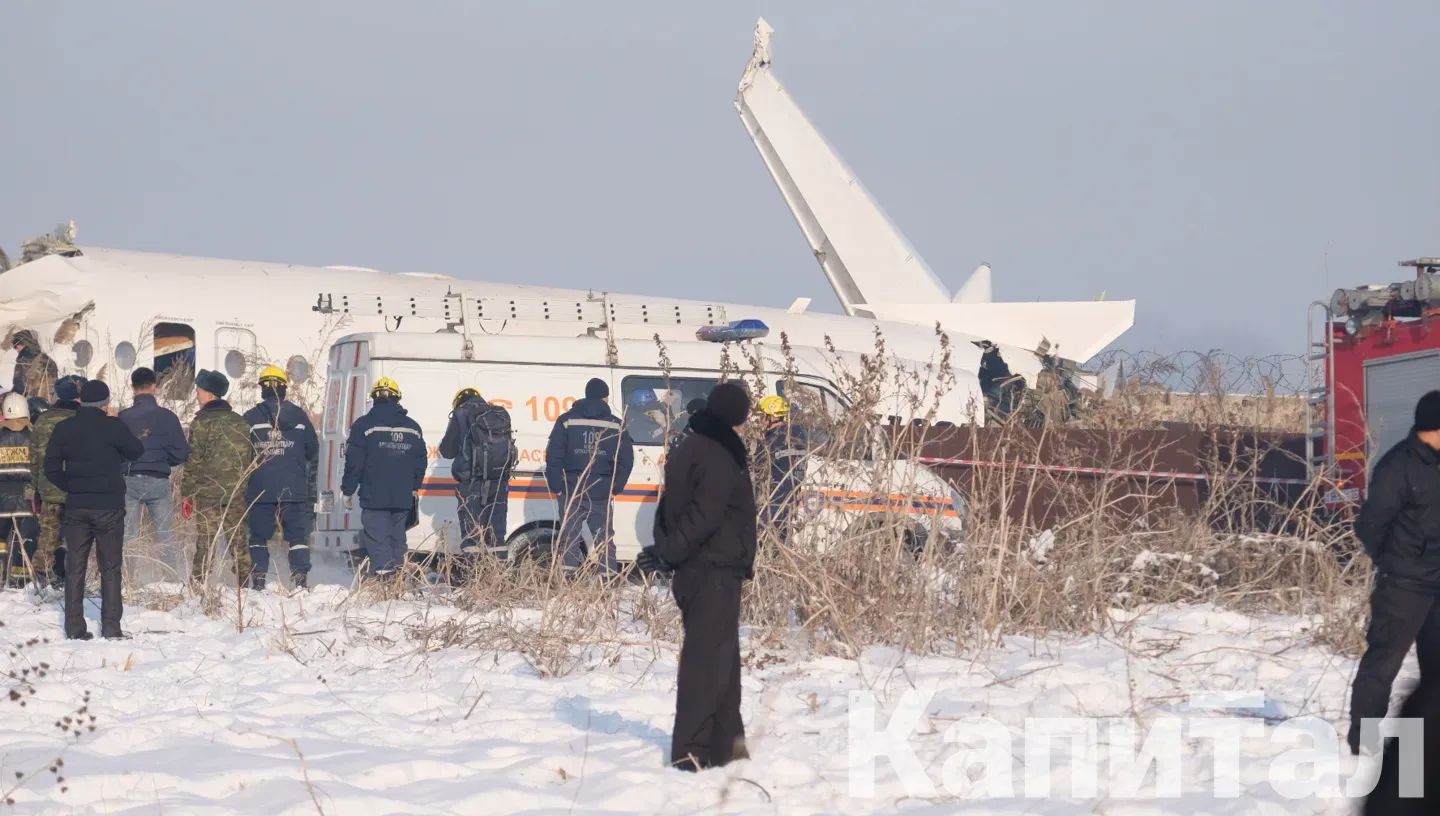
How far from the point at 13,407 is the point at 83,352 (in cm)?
711

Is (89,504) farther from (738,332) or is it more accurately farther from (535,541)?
(738,332)

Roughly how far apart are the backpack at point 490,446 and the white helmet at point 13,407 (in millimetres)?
3830

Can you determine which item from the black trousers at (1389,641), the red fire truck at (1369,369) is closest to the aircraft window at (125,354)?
the red fire truck at (1369,369)

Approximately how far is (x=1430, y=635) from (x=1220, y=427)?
8.53m

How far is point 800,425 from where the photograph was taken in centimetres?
1002

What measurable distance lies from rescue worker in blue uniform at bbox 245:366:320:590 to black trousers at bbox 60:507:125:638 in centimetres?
227

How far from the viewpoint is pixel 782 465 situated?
32.8ft

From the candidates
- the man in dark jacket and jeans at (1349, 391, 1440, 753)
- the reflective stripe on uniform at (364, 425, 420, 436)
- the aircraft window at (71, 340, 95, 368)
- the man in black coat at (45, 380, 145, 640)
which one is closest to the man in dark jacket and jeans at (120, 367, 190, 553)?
the reflective stripe on uniform at (364, 425, 420, 436)

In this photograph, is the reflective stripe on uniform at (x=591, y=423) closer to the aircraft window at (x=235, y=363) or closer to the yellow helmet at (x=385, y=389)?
the yellow helmet at (x=385, y=389)

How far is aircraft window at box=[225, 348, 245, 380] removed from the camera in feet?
65.2

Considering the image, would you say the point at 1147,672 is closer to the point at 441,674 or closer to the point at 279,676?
the point at 441,674

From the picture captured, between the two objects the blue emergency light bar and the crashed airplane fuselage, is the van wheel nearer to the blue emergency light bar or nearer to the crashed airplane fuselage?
the crashed airplane fuselage

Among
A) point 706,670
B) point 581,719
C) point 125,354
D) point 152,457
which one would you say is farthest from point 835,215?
point 706,670

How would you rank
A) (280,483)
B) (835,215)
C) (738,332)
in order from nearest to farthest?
(280,483) → (738,332) → (835,215)
